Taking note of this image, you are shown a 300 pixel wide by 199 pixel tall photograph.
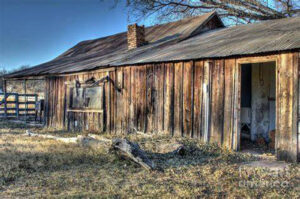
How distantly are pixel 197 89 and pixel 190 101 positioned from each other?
0.43 meters

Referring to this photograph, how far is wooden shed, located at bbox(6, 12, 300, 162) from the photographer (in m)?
6.67

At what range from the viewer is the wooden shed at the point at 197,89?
21.9 ft

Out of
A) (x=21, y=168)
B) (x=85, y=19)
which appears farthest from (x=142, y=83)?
(x=85, y=19)

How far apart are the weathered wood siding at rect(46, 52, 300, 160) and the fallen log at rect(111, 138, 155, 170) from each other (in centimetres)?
277

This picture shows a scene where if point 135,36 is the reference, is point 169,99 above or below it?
below

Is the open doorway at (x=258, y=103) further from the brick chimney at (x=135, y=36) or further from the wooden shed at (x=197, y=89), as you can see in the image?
the brick chimney at (x=135, y=36)

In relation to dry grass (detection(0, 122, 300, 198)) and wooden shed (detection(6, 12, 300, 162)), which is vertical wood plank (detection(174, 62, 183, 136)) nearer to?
wooden shed (detection(6, 12, 300, 162))

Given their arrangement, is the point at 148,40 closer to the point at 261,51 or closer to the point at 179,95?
the point at 179,95

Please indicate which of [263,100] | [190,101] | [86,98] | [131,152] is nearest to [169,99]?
[190,101]

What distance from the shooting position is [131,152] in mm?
5875

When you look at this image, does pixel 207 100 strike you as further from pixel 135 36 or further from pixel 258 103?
pixel 135 36

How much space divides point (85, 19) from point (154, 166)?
18.3 m

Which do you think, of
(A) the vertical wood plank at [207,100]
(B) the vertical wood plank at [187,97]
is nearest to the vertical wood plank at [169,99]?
(B) the vertical wood plank at [187,97]

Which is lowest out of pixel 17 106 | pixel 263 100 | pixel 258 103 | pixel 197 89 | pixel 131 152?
pixel 131 152
